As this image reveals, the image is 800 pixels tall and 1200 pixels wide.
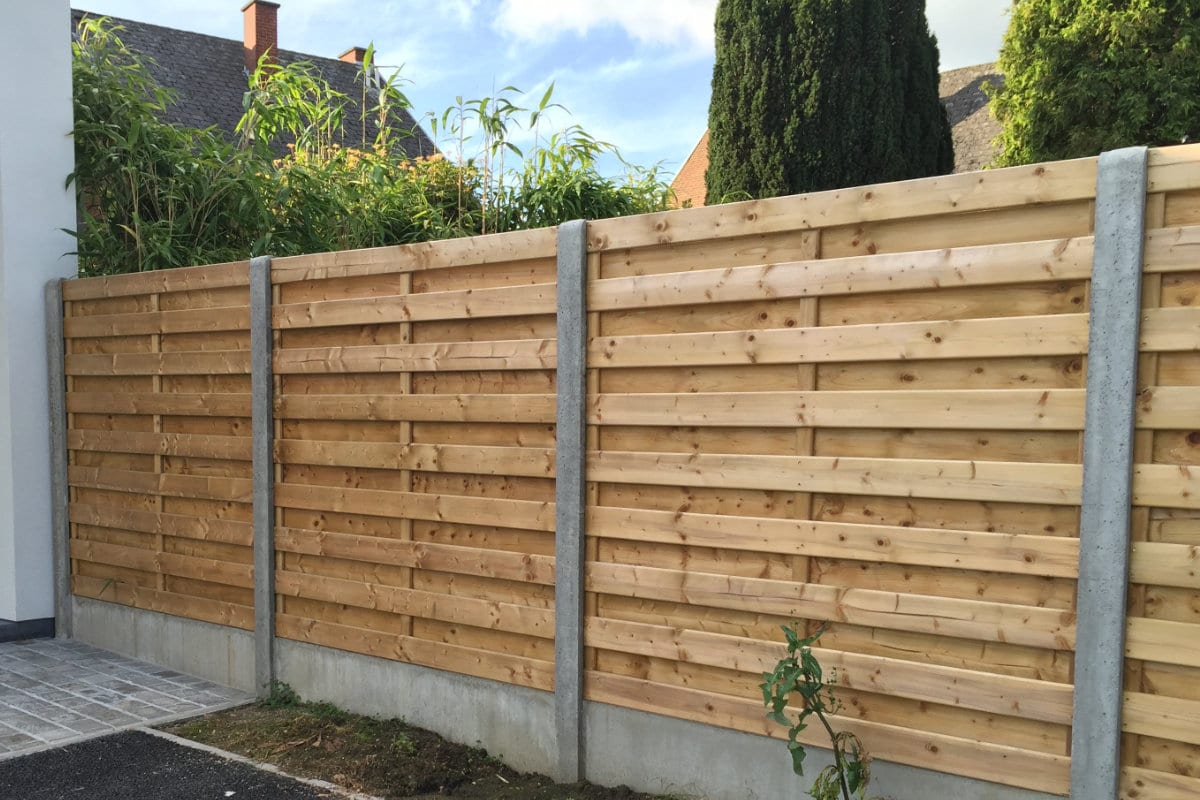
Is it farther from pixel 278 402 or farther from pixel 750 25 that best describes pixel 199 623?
pixel 750 25

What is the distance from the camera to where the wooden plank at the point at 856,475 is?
279 cm

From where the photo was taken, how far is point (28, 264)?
6410 millimetres

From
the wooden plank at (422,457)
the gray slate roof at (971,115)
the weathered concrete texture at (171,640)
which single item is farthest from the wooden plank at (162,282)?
the gray slate roof at (971,115)

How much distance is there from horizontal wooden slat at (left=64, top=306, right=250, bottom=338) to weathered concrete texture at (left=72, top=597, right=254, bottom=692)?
5.43 ft

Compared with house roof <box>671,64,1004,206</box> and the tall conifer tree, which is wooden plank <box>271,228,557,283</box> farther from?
house roof <box>671,64,1004,206</box>

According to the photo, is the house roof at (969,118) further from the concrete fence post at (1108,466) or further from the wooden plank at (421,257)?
the concrete fence post at (1108,466)

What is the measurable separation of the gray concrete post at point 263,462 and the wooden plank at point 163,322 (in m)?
0.18

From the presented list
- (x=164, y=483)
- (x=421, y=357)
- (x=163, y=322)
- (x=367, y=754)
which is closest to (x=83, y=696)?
(x=164, y=483)

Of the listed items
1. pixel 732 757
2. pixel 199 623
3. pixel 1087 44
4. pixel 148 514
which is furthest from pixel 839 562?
pixel 1087 44

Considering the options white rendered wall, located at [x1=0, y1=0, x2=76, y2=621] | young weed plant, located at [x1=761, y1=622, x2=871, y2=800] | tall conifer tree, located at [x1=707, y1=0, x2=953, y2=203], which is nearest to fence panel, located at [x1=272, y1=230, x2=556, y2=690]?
young weed plant, located at [x1=761, y1=622, x2=871, y2=800]

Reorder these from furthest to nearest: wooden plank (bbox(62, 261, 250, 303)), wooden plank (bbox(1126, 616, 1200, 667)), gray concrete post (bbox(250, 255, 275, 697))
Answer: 1. wooden plank (bbox(62, 261, 250, 303))
2. gray concrete post (bbox(250, 255, 275, 697))
3. wooden plank (bbox(1126, 616, 1200, 667))

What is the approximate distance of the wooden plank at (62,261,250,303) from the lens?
204 inches

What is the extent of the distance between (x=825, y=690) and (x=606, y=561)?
3.18 feet

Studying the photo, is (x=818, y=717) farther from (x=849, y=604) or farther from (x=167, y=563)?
(x=167, y=563)
